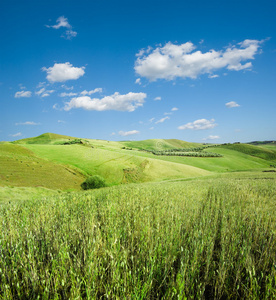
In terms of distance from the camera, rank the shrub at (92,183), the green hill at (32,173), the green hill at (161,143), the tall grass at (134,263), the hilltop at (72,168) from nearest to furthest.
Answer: the tall grass at (134,263) → the green hill at (32,173) → the hilltop at (72,168) → the shrub at (92,183) → the green hill at (161,143)

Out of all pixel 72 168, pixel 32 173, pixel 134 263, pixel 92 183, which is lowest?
pixel 92 183

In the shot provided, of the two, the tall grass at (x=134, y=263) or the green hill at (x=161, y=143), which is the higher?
the green hill at (x=161, y=143)

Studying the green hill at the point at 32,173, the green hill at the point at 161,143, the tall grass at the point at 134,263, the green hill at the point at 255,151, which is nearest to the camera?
the tall grass at the point at 134,263

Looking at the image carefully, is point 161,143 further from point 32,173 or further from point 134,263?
point 134,263

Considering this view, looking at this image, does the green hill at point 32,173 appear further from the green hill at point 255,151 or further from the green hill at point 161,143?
the green hill at point 161,143

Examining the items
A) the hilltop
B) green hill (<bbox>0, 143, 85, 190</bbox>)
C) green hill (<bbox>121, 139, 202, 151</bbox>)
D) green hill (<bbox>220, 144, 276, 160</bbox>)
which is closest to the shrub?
green hill (<bbox>0, 143, 85, 190</bbox>)

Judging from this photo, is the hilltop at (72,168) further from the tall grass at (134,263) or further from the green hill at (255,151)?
the green hill at (255,151)

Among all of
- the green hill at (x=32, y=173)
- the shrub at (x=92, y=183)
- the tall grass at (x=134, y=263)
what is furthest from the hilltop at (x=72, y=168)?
the tall grass at (x=134, y=263)

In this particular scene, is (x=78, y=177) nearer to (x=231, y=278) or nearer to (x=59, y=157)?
(x=59, y=157)

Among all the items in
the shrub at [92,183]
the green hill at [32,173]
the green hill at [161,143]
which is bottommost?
the shrub at [92,183]

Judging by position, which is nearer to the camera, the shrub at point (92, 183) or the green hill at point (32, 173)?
the green hill at point (32, 173)

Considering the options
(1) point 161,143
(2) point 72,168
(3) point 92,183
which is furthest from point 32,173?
(1) point 161,143

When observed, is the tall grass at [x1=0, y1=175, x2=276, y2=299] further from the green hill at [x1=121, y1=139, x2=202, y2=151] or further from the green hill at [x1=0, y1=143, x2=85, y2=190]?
the green hill at [x1=121, y1=139, x2=202, y2=151]

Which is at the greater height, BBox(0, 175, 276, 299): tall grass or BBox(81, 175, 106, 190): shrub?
BBox(0, 175, 276, 299): tall grass
